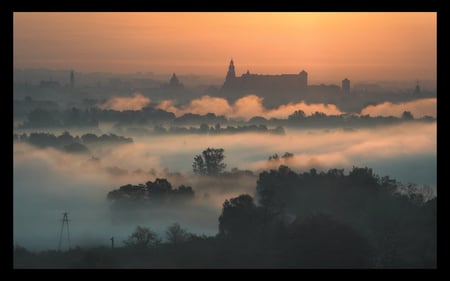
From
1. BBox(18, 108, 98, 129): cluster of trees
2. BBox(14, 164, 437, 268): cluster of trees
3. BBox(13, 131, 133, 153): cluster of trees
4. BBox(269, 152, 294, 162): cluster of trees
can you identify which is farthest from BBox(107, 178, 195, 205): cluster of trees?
BBox(269, 152, 294, 162): cluster of trees

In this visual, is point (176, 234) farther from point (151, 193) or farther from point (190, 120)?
point (190, 120)

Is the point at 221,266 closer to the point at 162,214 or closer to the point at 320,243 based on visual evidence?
the point at 320,243

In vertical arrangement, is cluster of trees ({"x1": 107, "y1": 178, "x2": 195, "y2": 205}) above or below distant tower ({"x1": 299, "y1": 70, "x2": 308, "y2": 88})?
below

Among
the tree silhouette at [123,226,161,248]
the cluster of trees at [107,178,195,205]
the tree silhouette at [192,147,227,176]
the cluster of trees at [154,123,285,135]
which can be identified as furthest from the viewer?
the cluster of trees at [154,123,285,135]

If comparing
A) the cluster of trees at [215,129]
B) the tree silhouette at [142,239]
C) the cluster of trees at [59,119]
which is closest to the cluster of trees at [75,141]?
the cluster of trees at [59,119]

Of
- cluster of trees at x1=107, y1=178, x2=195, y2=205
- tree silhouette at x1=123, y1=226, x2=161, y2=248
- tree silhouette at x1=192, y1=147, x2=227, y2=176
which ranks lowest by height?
tree silhouette at x1=123, y1=226, x2=161, y2=248

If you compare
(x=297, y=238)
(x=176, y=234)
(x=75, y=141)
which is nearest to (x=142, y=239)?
(x=176, y=234)

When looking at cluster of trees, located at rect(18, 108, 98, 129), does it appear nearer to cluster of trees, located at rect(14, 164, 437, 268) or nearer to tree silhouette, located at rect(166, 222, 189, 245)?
cluster of trees, located at rect(14, 164, 437, 268)
